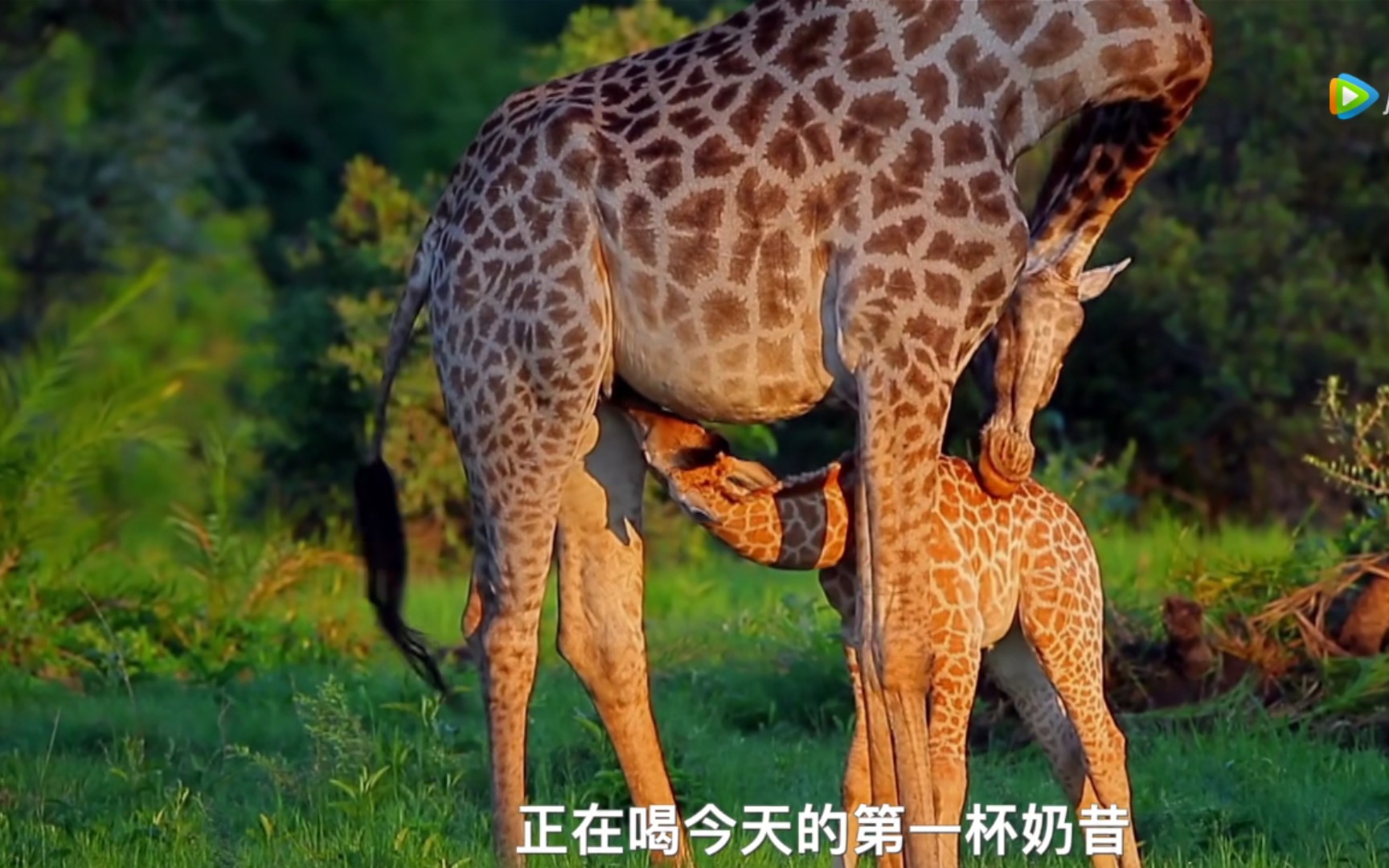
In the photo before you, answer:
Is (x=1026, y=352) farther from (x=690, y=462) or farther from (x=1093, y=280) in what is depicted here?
(x=690, y=462)

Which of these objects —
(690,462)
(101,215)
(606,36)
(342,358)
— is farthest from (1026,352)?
(101,215)

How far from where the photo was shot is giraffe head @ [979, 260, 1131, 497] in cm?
636

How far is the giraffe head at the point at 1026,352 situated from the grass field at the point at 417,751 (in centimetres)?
112

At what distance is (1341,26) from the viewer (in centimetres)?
1277

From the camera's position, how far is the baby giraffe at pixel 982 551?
6.30 meters

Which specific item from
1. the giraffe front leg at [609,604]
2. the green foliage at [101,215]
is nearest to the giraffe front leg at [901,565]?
the giraffe front leg at [609,604]

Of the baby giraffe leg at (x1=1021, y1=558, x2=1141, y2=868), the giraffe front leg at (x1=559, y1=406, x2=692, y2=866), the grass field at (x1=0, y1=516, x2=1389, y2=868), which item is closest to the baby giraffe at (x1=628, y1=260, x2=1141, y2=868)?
the baby giraffe leg at (x1=1021, y1=558, x2=1141, y2=868)

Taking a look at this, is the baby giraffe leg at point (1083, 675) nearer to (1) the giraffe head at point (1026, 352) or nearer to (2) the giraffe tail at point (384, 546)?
(1) the giraffe head at point (1026, 352)

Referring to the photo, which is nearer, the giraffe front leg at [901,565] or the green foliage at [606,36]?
the giraffe front leg at [901,565]

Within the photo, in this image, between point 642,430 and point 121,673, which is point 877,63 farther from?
point 121,673

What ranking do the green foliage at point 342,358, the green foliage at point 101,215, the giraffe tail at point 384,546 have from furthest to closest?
1. the green foliage at point 101,215
2. the green foliage at point 342,358
3. the giraffe tail at point 384,546

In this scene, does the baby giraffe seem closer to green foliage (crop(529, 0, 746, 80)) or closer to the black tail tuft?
the black tail tuft

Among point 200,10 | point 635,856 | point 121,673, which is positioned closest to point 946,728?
point 635,856

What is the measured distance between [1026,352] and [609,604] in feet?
4.47
